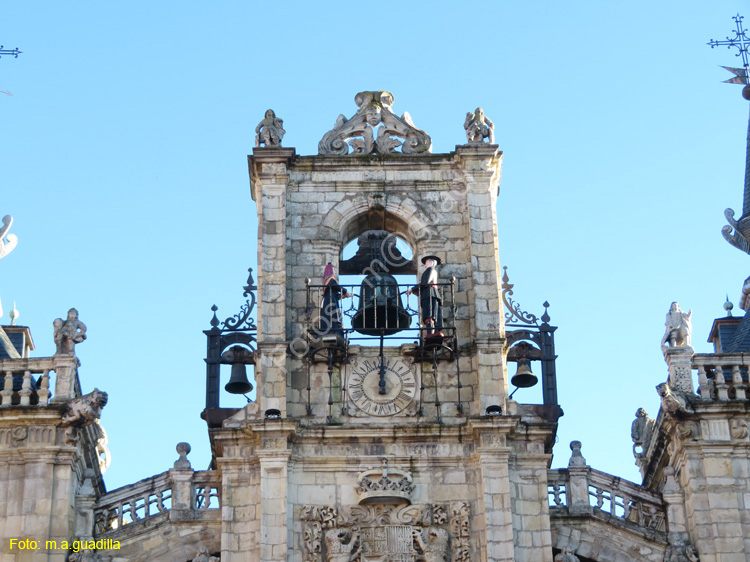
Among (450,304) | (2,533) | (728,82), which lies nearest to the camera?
(2,533)

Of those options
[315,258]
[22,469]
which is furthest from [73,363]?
[315,258]

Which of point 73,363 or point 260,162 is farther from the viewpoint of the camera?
point 260,162

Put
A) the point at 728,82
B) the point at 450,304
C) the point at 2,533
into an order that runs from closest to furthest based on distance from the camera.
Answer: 1. the point at 2,533
2. the point at 450,304
3. the point at 728,82

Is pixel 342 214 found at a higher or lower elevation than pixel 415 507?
higher

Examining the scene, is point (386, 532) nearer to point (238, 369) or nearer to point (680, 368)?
point (238, 369)

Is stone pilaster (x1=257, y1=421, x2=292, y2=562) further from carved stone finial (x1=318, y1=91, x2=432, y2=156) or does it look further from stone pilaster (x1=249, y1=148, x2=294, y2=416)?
carved stone finial (x1=318, y1=91, x2=432, y2=156)

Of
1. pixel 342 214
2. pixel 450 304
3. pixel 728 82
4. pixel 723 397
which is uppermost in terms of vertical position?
pixel 728 82

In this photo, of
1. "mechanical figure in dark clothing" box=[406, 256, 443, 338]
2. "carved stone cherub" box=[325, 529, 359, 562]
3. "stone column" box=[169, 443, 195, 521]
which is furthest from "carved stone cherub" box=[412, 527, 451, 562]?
"stone column" box=[169, 443, 195, 521]

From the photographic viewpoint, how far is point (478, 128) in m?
27.8

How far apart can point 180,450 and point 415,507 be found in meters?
3.54

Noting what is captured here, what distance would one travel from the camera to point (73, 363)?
83.7 feet

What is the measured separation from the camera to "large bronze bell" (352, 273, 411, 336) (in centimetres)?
2642

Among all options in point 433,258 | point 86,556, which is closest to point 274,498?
point 86,556

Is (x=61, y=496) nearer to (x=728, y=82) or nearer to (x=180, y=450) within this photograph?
(x=180, y=450)
